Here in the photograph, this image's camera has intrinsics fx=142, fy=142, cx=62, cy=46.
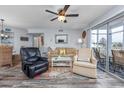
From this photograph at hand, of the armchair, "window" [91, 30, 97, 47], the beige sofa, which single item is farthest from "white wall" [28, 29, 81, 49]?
the beige sofa

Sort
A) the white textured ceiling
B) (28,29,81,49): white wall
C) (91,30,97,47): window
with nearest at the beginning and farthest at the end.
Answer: the white textured ceiling < (91,30,97,47): window < (28,29,81,49): white wall

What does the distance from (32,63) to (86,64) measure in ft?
6.22

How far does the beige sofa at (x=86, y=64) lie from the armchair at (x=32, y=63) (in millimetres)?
1221

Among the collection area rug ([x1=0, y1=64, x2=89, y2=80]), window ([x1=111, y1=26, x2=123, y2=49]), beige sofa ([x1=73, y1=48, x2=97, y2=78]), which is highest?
window ([x1=111, y1=26, x2=123, y2=49])

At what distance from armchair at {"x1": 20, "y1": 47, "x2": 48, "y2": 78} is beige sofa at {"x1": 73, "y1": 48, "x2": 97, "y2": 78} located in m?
1.22

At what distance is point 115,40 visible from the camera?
19.1ft

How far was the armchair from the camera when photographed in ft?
15.0

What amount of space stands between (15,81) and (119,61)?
350 cm

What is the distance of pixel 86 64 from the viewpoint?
4.88m

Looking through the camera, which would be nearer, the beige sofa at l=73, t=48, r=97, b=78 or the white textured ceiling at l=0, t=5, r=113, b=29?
the beige sofa at l=73, t=48, r=97, b=78

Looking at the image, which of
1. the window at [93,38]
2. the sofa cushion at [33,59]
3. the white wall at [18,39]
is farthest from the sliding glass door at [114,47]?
the white wall at [18,39]

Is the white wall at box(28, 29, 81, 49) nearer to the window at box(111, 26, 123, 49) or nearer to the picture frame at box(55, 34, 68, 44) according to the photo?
the picture frame at box(55, 34, 68, 44)

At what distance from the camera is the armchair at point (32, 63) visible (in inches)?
180

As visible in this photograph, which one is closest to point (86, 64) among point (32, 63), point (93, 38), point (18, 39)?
point (32, 63)
